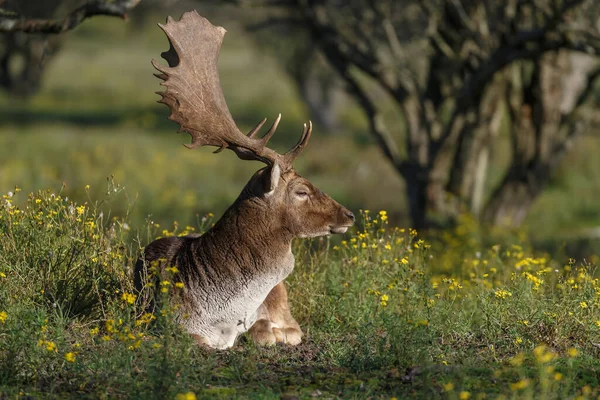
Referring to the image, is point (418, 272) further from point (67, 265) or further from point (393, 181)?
point (393, 181)

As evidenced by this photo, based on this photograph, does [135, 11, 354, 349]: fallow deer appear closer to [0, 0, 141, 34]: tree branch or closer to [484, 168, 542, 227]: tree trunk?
[0, 0, 141, 34]: tree branch

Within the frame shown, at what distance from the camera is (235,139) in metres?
7.52

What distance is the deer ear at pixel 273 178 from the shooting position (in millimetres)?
7229

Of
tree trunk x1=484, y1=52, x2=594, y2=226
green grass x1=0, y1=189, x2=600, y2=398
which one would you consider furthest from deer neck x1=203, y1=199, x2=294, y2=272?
tree trunk x1=484, y1=52, x2=594, y2=226

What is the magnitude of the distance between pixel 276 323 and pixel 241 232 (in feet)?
2.84

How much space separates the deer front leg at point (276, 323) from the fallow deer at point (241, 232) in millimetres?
11

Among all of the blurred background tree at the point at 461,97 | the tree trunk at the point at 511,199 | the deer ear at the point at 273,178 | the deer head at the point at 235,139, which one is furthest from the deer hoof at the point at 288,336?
the tree trunk at the point at 511,199

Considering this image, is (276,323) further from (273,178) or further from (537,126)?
(537,126)

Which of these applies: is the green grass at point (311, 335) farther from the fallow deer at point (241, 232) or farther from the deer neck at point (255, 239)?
the deer neck at point (255, 239)

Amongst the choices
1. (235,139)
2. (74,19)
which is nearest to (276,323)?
(235,139)

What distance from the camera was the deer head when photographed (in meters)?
7.40

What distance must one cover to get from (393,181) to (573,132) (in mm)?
9069

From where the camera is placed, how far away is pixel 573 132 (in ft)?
49.0

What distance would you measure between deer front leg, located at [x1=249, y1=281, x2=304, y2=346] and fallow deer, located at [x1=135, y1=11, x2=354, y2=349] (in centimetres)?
1
